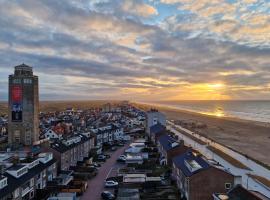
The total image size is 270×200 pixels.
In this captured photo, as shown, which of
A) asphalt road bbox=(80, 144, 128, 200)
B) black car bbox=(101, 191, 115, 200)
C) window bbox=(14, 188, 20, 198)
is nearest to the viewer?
window bbox=(14, 188, 20, 198)

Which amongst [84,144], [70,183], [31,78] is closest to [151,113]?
[84,144]

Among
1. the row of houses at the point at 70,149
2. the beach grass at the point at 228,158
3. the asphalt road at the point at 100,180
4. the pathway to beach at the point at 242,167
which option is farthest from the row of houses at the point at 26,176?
the beach grass at the point at 228,158

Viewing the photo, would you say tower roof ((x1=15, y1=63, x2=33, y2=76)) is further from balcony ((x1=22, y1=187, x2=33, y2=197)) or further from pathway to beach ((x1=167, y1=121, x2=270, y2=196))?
pathway to beach ((x1=167, y1=121, x2=270, y2=196))

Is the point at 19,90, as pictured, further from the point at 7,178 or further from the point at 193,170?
the point at 193,170

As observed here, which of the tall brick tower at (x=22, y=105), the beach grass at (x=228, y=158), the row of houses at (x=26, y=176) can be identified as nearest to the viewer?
the row of houses at (x=26, y=176)

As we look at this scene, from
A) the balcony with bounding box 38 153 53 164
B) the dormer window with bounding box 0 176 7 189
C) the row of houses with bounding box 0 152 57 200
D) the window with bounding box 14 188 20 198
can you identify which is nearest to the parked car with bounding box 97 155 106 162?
the row of houses with bounding box 0 152 57 200

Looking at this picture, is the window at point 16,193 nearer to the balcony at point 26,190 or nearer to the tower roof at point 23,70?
the balcony at point 26,190

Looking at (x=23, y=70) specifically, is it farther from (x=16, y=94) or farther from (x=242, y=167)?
(x=242, y=167)
